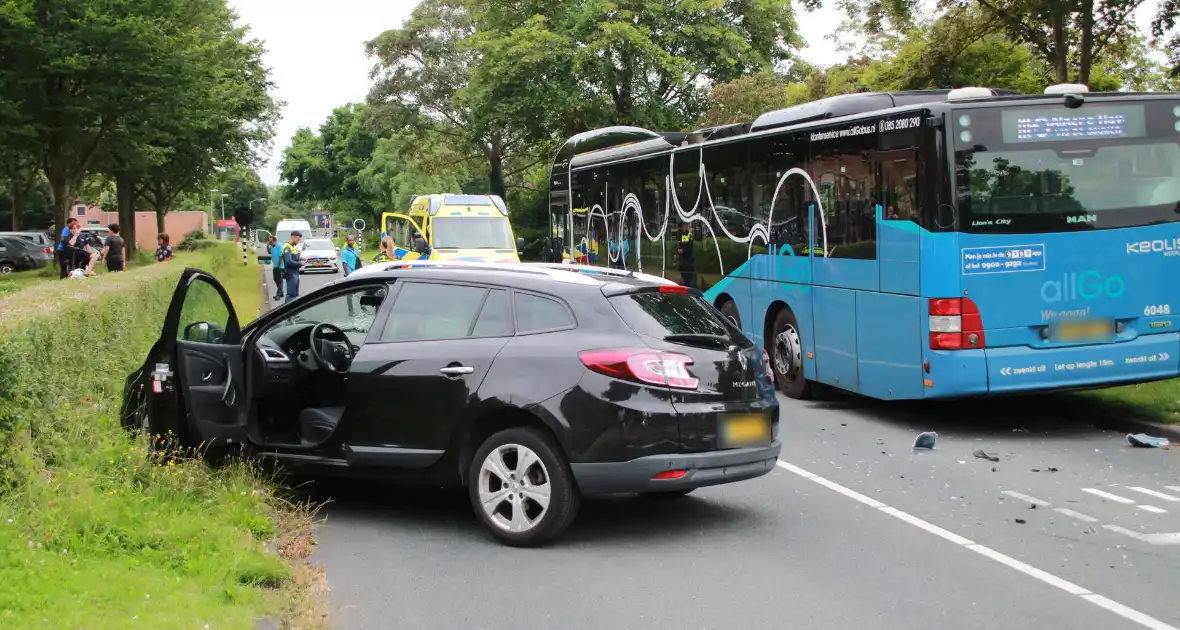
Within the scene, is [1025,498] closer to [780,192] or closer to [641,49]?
[780,192]

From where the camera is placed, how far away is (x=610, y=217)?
20.7m

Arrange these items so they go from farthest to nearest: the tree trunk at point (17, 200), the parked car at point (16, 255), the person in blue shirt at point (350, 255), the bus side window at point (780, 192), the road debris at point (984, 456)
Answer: the tree trunk at point (17, 200) → the parked car at point (16, 255) → the person in blue shirt at point (350, 255) → the bus side window at point (780, 192) → the road debris at point (984, 456)

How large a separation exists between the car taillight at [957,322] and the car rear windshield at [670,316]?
340 cm

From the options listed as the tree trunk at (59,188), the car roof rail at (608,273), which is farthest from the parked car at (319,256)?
the car roof rail at (608,273)

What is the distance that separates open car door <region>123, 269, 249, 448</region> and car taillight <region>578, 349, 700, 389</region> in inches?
93.1

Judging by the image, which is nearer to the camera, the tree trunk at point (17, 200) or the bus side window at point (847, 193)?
the bus side window at point (847, 193)

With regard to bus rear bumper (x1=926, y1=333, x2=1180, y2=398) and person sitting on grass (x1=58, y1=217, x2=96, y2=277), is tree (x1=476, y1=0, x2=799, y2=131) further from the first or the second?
bus rear bumper (x1=926, y1=333, x2=1180, y2=398)

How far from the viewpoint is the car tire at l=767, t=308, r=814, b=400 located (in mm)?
13195

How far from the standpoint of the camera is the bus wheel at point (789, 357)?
13.2 meters

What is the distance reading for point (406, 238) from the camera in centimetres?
2869

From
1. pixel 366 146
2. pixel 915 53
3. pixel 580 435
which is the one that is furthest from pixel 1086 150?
pixel 366 146

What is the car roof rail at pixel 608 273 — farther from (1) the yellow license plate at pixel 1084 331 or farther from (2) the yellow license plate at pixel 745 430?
(1) the yellow license plate at pixel 1084 331

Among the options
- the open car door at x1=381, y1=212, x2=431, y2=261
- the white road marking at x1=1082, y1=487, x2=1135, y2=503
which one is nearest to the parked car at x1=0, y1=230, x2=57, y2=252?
the open car door at x1=381, y1=212, x2=431, y2=261

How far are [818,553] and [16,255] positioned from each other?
4844 centimetres
